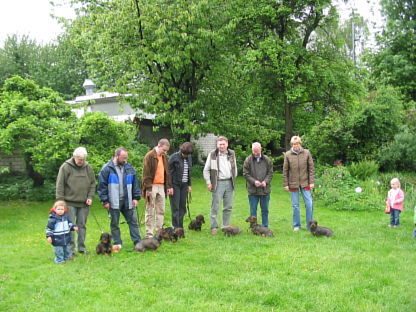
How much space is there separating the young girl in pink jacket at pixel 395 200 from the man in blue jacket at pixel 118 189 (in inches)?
206

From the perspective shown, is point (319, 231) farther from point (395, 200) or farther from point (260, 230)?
point (395, 200)

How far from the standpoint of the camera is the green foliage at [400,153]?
→ 52.4 ft

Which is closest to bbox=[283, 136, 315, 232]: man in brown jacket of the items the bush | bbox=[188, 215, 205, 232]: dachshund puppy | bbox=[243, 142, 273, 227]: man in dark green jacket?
bbox=[243, 142, 273, 227]: man in dark green jacket

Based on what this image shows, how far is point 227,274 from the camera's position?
19.2 feet

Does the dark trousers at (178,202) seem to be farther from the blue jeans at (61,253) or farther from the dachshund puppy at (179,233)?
the blue jeans at (61,253)

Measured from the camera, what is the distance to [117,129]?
11961 mm

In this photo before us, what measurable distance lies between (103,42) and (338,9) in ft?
30.2

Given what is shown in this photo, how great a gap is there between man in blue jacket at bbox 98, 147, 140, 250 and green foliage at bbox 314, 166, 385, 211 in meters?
6.42

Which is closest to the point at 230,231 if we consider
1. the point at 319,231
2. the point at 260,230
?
the point at 260,230

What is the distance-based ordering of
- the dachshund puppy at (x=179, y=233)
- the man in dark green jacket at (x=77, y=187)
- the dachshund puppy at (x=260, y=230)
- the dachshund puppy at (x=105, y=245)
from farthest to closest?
the dachshund puppy at (x=260, y=230) < the dachshund puppy at (x=179, y=233) < the man in dark green jacket at (x=77, y=187) < the dachshund puppy at (x=105, y=245)

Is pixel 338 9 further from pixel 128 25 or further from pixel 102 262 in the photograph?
pixel 102 262

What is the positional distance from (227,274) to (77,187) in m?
2.89

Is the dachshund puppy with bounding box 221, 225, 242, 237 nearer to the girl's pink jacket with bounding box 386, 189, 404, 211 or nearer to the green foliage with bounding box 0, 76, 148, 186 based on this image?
the girl's pink jacket with bounding box 386, 189, 404, 211

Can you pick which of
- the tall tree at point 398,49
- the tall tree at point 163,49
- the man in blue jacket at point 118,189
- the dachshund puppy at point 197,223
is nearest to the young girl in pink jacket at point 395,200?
the dachshund puppy at point 197,223
